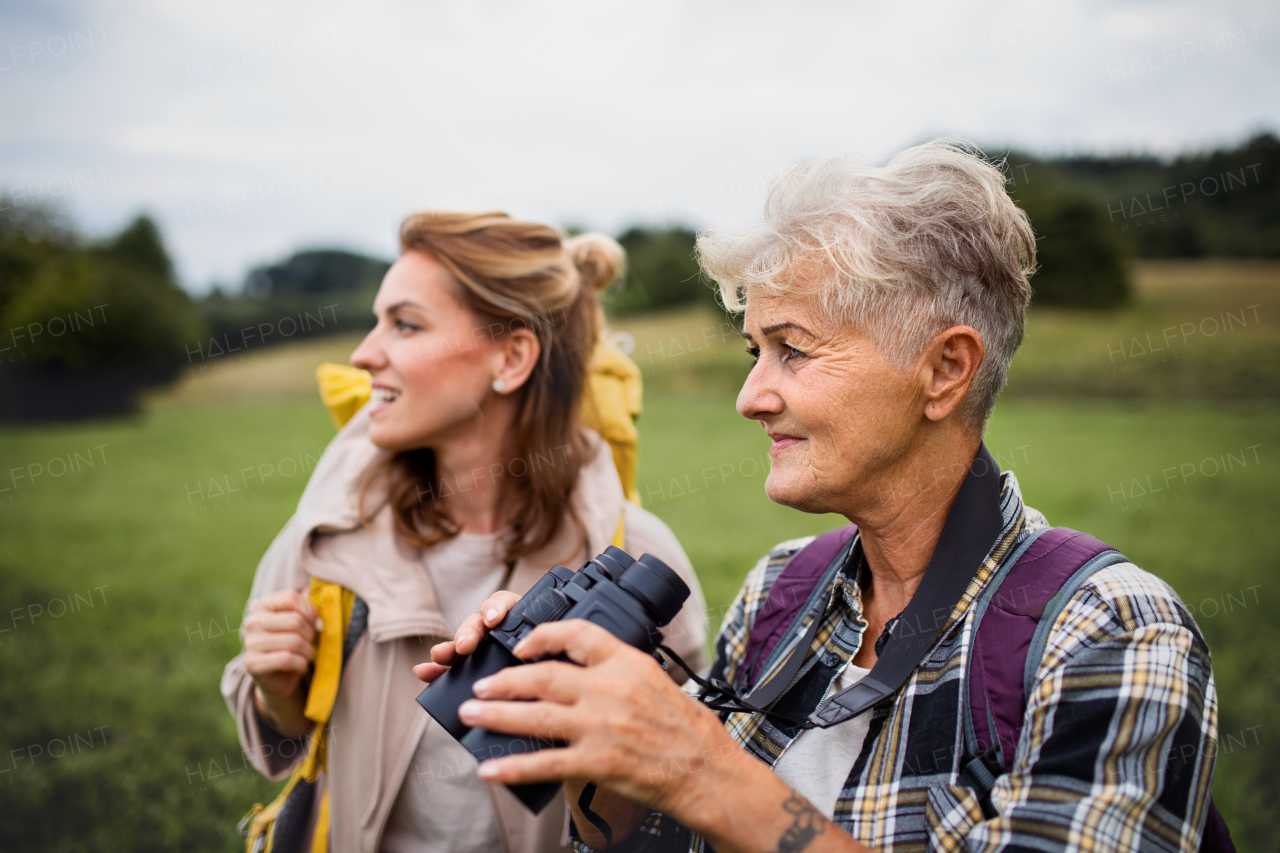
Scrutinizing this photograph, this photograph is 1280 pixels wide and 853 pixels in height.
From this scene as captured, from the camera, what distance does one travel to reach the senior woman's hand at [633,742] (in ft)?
4.17

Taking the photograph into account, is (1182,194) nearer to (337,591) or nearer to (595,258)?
(595,258)

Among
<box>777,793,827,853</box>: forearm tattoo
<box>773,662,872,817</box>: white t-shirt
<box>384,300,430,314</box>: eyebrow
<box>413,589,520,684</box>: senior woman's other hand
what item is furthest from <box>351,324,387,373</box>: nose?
<box>777,793,827,853</box>: forearm tattoo

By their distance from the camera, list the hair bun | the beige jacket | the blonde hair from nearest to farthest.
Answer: the beige jacket < the blonde hair < the hair bun

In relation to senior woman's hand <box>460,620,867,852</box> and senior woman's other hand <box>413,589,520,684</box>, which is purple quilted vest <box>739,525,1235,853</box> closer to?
senior woman's hand <box>460,620,867,852</box>

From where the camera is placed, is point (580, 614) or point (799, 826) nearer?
point (799, 826)

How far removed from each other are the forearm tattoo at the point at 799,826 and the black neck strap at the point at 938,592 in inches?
8.4

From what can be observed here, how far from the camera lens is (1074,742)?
1.28 m

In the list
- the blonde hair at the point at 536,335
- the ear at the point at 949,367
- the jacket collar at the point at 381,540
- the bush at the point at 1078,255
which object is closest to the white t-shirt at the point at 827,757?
the ear at the point at 949,367

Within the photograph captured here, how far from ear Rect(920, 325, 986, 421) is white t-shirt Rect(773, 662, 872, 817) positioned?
67 cm

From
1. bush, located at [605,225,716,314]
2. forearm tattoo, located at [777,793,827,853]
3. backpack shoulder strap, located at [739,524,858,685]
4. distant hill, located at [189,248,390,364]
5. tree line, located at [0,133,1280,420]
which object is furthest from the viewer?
bush, located at [605,225,716,314]

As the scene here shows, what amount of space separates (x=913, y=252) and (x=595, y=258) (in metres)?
1.71

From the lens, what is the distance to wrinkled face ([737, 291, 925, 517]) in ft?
5.48

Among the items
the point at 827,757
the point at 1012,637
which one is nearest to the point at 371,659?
the point at 827,757

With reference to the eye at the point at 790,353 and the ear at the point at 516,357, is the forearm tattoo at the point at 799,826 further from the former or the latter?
the ear at the point at 516,357
